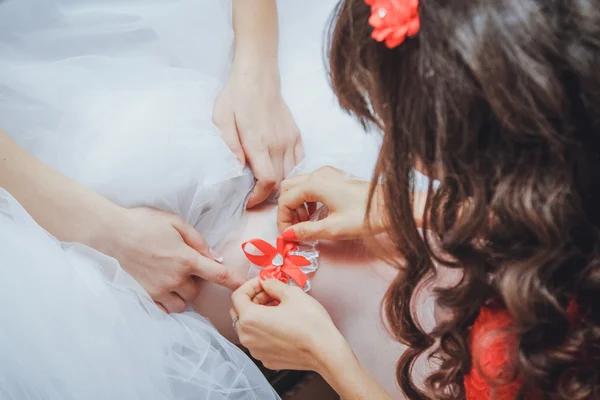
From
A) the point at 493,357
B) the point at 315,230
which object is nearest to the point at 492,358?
the point at 493,357

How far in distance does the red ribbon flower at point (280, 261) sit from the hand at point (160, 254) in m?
0.05

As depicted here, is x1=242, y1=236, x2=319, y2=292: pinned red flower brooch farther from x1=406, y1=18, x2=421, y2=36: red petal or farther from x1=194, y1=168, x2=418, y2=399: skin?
x1=406, y1=18, x2=421, y2=36: red petal

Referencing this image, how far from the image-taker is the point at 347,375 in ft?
2.43

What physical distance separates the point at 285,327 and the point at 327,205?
0.19 metres

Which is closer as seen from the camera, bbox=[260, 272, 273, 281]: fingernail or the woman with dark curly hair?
the woman with dark curly hair

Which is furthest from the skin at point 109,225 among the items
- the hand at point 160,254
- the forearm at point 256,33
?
the forearm at point 256,33

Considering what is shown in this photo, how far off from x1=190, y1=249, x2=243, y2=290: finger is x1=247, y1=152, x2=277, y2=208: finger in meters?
0.12

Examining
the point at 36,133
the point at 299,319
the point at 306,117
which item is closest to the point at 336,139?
the point at 306,117

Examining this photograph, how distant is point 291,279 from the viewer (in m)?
0.87

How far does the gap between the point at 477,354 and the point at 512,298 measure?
10 centimetres

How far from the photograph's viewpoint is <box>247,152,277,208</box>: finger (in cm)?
91

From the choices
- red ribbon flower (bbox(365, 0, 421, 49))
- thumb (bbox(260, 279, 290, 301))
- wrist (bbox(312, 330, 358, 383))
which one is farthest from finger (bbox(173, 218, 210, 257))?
red ribbon flower (bbox(365, 0, 421, 49))

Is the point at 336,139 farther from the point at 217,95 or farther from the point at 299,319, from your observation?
the point at 299,319

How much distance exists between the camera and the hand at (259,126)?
0.92m
